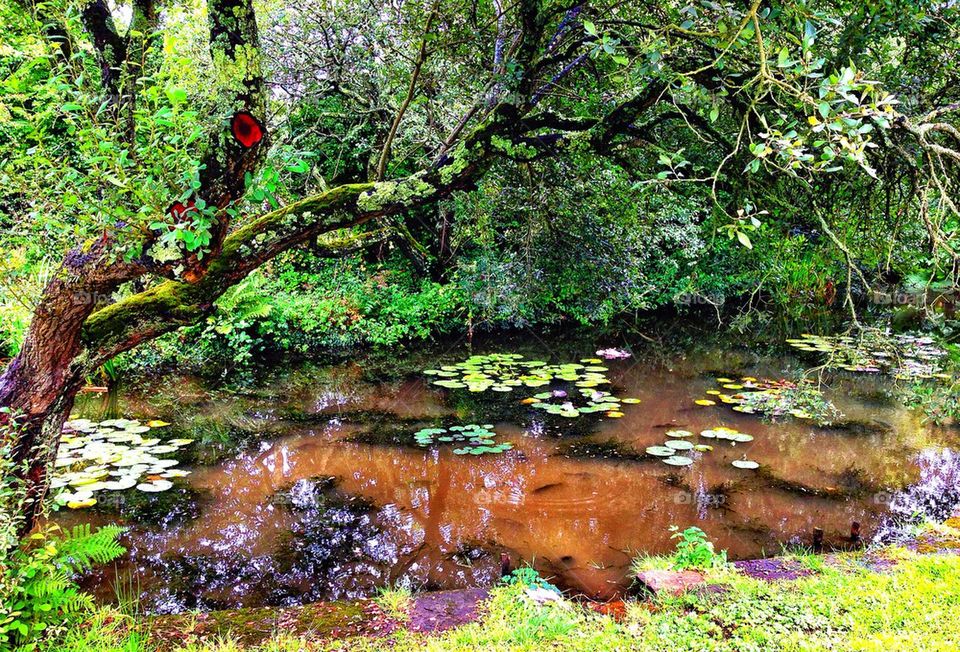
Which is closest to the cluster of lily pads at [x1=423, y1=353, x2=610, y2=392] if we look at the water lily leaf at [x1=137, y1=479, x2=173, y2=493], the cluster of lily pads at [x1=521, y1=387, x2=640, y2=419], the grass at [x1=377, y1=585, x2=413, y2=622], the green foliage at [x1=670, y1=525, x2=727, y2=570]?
the cluster of lily pads at [x1=521, y1=387, x2=640, y2=419]

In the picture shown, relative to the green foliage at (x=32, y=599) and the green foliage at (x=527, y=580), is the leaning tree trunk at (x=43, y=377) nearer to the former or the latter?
the green foliage at (x=32, y=599)

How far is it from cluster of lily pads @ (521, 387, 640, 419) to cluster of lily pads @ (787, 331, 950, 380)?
2.37 m

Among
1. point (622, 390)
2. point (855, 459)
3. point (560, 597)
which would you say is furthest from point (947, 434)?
point (560, 597)

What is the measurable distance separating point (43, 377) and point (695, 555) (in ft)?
12.9

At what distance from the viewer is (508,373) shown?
853 centimetres

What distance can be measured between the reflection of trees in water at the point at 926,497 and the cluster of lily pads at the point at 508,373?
3.73m

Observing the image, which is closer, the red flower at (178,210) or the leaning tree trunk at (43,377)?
the red flower at (178,210)

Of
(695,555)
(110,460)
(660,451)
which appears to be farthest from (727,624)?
(110,460)

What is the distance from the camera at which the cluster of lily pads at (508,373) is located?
26.2 ft

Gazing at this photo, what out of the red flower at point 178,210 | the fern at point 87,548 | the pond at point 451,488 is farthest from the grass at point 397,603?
the red flower at point 178,210

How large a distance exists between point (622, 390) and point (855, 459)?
295cm

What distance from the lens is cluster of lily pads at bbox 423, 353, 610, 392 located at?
7996mm

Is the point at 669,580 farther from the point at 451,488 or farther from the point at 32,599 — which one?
the point at 32,599

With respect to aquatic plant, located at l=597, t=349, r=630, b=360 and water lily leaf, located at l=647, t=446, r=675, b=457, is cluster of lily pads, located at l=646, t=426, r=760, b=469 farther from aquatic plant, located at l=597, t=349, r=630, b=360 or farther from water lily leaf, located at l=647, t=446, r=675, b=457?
aquatic plant, located at l=597, t=349, r=630, b=360
